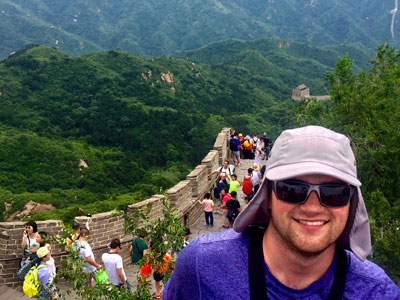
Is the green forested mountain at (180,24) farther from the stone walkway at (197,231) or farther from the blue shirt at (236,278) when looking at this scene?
the blue shirt at (236,278)

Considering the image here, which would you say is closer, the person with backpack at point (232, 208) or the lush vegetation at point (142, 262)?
the lush vegetation at point (142, 262)

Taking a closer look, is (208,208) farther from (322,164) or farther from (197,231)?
(322,164)

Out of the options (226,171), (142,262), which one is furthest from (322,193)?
(226,171)

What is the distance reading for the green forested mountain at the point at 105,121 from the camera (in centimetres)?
2795

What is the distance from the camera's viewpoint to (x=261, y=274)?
1.49 m

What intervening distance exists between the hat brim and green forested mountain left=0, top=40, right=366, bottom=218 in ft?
40.8

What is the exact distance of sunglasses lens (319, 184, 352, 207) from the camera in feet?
4.77

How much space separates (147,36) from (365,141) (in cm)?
17065

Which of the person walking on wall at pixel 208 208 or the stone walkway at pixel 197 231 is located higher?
the person walking on wall at pixel 208 208

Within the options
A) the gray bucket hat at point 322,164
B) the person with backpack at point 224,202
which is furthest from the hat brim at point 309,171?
the person with backpack at point 224,202

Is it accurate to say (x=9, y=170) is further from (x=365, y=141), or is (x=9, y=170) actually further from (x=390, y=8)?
(x=390, y=8)

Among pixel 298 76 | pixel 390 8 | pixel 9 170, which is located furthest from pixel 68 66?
pixel 390 8

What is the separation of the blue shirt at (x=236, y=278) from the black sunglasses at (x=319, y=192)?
261 mm

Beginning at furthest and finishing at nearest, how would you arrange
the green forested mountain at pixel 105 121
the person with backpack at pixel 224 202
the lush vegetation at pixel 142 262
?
the green forested mountain at pixel 105 121 → the person with backpack at pixel 224 202 → the lush vegetation at pixel 142 262
